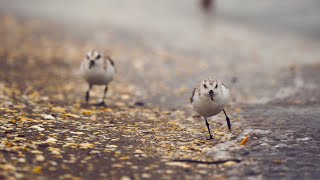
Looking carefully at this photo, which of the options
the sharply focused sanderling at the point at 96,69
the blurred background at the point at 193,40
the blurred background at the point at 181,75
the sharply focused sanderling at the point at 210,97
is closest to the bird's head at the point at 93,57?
the sharply focused sanderling at the point at 96,69

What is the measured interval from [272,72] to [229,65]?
5.52ft

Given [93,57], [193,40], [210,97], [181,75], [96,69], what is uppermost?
[193,40]

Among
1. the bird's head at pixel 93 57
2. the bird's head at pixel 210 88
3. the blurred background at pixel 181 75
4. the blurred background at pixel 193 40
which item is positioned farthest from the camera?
the blurred background at pixel 193 40

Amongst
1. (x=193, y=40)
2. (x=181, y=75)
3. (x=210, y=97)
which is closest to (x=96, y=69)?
(x=210, y=97)

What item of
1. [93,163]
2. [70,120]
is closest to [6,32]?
[70,120]

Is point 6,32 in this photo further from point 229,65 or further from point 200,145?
point 200,145

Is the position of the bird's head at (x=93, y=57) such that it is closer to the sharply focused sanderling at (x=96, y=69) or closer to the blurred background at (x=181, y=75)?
the sharply focused sanderling at (x=96, y=69)

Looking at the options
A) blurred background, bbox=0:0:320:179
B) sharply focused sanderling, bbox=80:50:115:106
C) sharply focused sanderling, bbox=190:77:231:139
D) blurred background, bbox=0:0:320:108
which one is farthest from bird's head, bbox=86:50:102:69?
sharply focused sanderling, bbox=190:77:231:139

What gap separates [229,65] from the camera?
15281 millimetres

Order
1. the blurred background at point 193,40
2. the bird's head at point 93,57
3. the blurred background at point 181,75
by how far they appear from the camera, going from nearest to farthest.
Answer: the blurred background at point 181,75 → the bird's head at point 93,57 → the blurred background at point 193,40

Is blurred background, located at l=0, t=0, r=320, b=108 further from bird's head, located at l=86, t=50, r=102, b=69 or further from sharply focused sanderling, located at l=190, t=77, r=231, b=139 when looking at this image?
sharply focused sanderling, located at l=190, t=77, r=231, b=139

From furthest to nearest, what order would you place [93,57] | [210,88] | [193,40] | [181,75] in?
[193,40]
[181,75]
[93,57]
[210,88]

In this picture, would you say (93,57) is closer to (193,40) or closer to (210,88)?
(210,88)

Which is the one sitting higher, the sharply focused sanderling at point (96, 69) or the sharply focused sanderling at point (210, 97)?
the sharply focused sanderling at point (96, 69)
